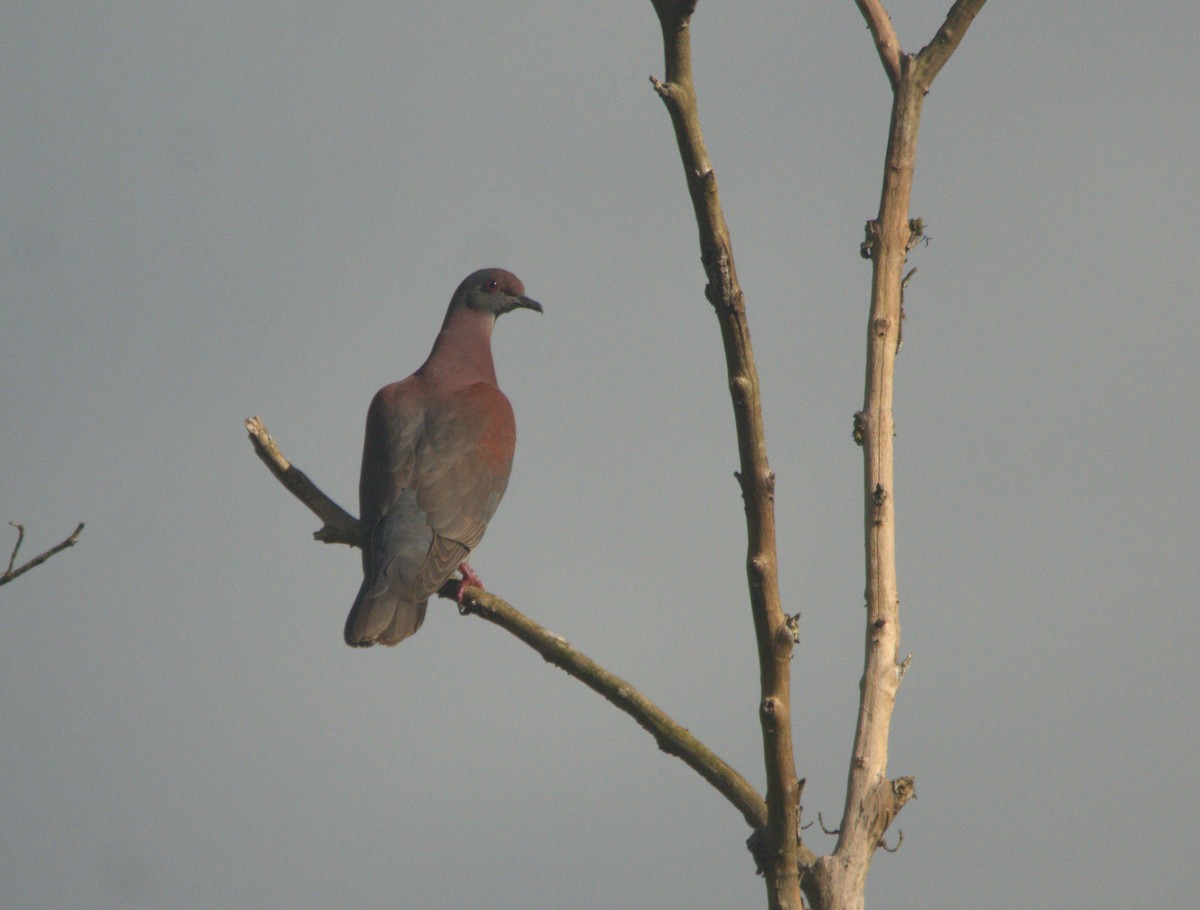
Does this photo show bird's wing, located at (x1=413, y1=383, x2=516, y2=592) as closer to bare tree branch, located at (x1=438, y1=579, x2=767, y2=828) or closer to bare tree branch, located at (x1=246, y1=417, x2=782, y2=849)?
bare tree branch, located at (x1=246, y1=417, x2=782, y2=849)

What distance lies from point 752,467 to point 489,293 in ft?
15.6

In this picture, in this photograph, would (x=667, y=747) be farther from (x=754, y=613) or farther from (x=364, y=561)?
(x=364, y=561)

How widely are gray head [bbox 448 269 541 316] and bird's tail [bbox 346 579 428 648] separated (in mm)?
2491

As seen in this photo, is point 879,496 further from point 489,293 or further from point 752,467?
point 489,293

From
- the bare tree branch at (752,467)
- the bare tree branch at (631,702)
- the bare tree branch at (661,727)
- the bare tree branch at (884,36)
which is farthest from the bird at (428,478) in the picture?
the bare tree branch at (884,36)

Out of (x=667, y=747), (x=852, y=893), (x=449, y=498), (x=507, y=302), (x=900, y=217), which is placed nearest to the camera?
(x=852, y=893)

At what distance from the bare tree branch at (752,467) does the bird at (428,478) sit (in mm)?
2230

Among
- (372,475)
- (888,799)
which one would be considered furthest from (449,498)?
(888,799)

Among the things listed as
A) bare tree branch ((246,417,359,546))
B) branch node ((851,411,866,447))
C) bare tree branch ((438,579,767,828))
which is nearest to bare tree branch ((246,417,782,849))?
bare tree branch ((438,579,767,828))

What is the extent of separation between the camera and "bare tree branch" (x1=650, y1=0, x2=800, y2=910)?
299 centimetres

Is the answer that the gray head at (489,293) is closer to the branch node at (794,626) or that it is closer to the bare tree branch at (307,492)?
the bare tree branch at (307,492)

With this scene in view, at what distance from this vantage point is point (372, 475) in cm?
614

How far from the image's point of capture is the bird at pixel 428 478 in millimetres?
5516

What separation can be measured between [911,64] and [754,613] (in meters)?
2.54
